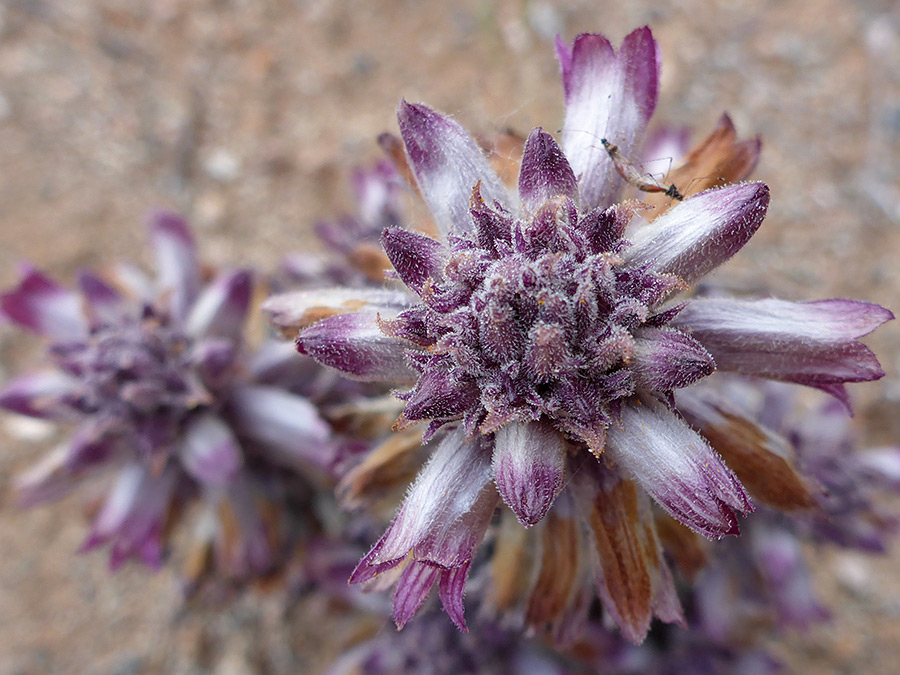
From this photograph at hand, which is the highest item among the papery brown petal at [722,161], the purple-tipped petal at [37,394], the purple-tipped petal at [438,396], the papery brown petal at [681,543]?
the purple-tipped petal at [37,394]

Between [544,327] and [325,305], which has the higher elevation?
[325,305]

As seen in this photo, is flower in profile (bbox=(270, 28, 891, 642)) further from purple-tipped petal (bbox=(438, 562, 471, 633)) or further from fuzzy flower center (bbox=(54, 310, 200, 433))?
fuzzy flower center (bbox=(54, 310, 200, 433))

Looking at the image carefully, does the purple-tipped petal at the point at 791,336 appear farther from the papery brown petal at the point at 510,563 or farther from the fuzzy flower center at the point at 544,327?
the papery brown petal at the point at 510,563

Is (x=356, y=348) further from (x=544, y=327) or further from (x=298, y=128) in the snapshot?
(x=298, y=128)

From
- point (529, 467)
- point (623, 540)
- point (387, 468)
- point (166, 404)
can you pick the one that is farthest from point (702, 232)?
point (166, 404)

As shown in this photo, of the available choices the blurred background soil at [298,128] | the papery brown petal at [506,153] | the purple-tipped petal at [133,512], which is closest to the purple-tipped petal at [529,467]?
the papery brown petal at [506,153]

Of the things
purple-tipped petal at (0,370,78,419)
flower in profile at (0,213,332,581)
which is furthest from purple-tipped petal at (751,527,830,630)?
purple-tipped petal at (0,370,78,419)
